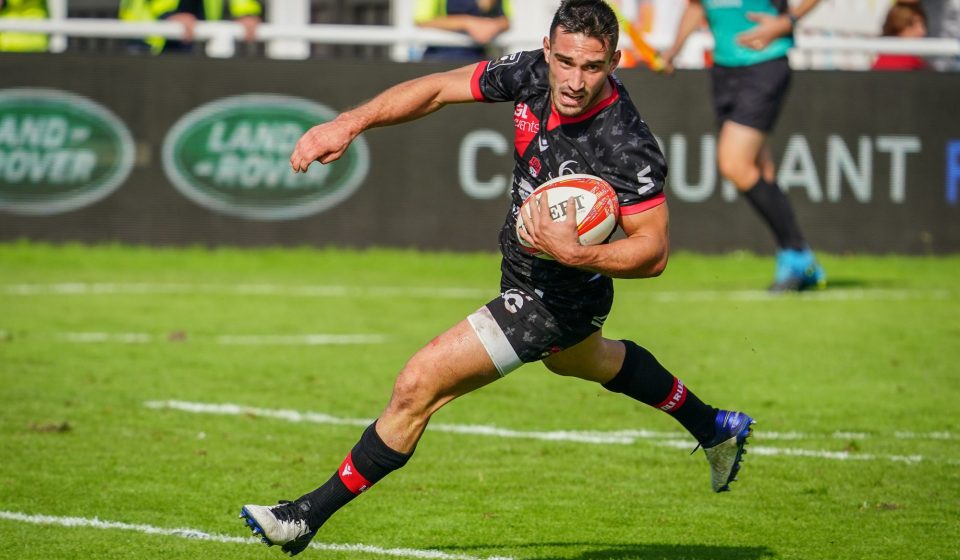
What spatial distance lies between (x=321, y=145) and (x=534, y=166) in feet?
2.58

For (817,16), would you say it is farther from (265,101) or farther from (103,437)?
(103,437)

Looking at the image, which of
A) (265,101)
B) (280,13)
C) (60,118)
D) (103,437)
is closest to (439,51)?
(265,101)

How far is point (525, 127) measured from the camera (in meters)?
5.74

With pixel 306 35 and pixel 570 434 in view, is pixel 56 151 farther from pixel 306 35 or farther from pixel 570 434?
pixel 570 434

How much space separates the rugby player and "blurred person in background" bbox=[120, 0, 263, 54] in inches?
401

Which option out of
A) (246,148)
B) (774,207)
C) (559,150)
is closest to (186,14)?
(246,148)

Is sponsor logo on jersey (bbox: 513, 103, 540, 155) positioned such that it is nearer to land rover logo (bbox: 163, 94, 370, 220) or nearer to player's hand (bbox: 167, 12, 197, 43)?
land rover logo (bbox: 163, 94, 370, 220)

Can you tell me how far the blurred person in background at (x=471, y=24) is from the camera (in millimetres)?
15602

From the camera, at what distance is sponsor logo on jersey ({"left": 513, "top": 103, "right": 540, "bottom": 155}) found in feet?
18.7

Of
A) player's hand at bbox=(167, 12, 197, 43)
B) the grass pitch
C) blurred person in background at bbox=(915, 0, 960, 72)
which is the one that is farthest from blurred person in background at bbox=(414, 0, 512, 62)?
blurred person in background at bbox=(915, 0, 960, 72)

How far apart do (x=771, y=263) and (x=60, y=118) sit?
23.7ft

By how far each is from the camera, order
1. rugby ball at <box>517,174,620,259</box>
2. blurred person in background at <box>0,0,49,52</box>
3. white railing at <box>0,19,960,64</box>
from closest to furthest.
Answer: rugby ball at <box>517,174,620,259</box>, white railing at <box>0,19,960,64</box>, blurred person in background at <box>0,0,49,52</box>

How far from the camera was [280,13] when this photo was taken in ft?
68.2

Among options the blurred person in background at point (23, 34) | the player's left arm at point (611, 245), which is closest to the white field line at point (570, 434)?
the player's left arm at point (611, 245)
